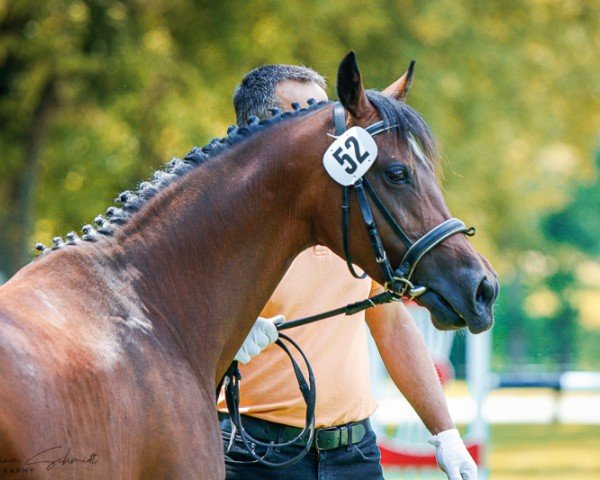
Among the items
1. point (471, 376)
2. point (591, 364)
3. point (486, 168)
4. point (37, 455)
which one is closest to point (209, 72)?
point (486, 168)

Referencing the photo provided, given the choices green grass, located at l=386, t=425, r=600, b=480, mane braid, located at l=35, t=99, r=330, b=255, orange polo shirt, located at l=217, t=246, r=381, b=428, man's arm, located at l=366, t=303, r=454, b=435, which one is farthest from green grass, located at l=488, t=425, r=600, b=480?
mane braid, located at l=35, t=99, r=330, b=255

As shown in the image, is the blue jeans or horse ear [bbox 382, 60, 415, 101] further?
the blue jeans

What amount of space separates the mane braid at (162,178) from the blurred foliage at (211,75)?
1118 centimetres

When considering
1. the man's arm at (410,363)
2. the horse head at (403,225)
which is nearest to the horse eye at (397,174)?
the horse head at (403,225)

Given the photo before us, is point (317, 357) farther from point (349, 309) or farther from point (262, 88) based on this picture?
point (262, 88)

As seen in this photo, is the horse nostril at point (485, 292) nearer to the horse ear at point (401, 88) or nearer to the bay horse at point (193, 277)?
the bay horse at point (193, 277)

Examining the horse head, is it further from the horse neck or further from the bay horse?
the horse neck

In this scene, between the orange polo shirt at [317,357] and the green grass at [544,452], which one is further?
the green grass at [544,452]

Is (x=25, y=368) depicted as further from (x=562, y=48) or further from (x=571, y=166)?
(x=571, y=166)

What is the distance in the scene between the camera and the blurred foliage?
1529 cm

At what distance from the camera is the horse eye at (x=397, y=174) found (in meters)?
3.46

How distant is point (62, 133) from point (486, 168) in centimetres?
735

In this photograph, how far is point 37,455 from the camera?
257 centimetres

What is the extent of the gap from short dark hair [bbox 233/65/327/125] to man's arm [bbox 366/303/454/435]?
0.88 m
